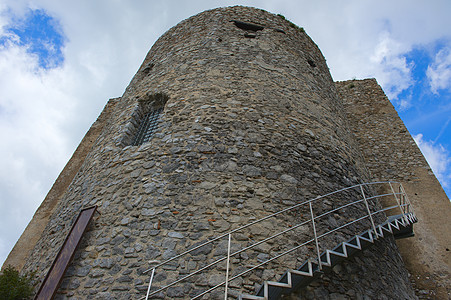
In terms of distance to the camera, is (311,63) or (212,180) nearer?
(212,180)

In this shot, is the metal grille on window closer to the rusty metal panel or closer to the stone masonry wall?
the rusty metal panel

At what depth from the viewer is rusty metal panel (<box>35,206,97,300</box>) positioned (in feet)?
12.8

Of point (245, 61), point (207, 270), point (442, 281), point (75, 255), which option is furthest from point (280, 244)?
point (442, 281)

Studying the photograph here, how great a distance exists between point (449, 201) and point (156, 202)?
28.1ft

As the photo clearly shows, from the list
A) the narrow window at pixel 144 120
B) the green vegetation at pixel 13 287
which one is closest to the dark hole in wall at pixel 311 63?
the narrow window at pixel 144 120

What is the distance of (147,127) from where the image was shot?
6559 mm

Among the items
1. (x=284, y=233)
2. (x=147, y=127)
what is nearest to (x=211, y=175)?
(x=284, y=233)

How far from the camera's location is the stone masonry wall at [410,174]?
702 centimetres

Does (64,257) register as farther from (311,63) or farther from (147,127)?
(311,63)

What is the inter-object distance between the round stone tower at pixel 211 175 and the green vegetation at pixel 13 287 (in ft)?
1.04

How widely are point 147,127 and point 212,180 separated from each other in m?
2.70

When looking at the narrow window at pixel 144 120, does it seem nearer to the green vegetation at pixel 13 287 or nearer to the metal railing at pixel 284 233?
the green vegetation at pixel 13 287

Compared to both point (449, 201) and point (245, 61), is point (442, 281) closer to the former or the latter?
point (449, 201)

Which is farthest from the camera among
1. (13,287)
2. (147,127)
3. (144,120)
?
(144,120)
